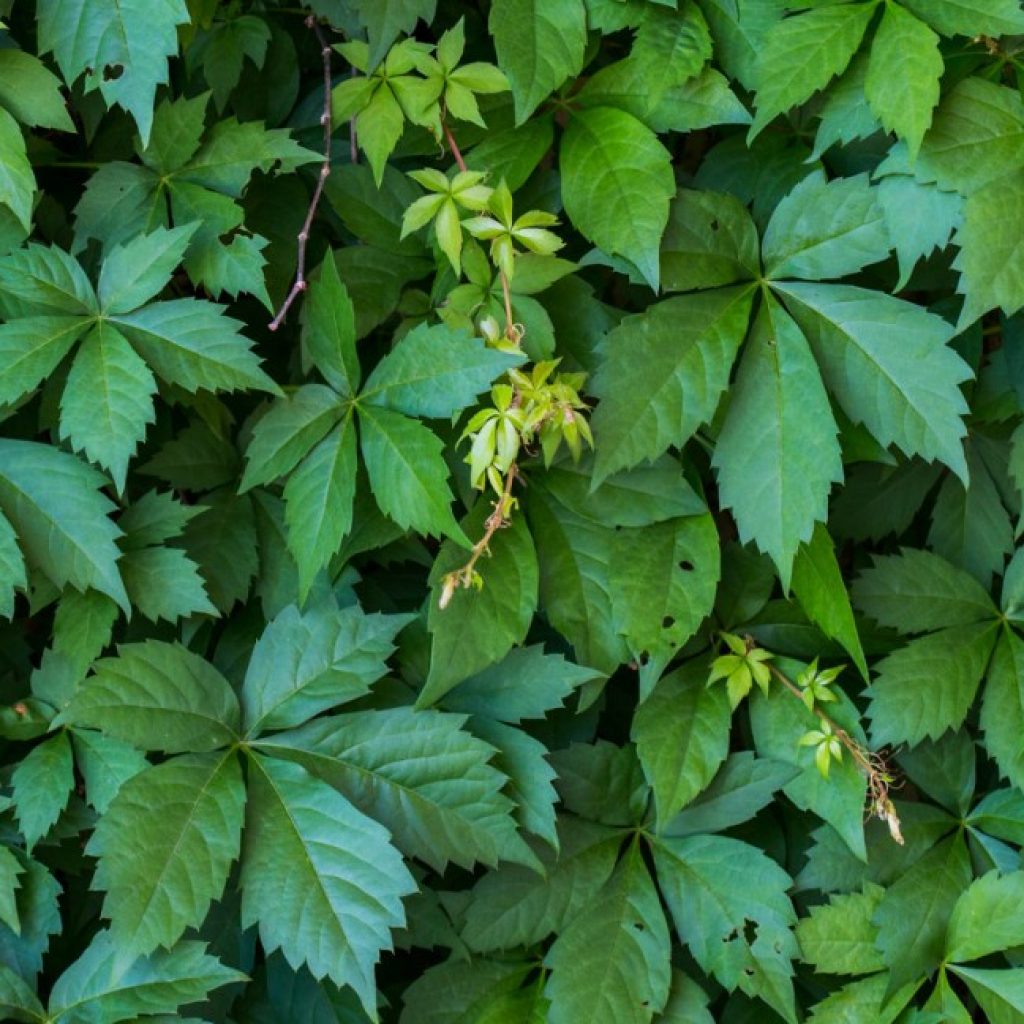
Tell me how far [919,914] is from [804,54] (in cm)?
101

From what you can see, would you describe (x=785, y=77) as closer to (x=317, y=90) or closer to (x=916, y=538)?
(x=317, y=90)

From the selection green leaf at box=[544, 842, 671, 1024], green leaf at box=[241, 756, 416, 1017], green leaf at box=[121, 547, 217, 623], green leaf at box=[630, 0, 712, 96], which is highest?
green leaf at box=[630, 0, 712, 96]

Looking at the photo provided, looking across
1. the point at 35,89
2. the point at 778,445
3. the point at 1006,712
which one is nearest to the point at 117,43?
the point at 35,89

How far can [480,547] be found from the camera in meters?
1.27

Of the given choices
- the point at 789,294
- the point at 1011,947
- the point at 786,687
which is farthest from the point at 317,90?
the point at 1011,947

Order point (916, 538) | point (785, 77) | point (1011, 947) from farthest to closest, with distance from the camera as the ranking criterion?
point (916, 538) → point (1011, 947) → point (785, 77)

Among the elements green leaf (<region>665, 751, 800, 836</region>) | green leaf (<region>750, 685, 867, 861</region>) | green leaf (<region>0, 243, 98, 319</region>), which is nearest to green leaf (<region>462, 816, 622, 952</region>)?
green leaf (<region>665, 751, 800, 836</region>)

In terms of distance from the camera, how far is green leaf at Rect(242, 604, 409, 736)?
Result: 1.36m

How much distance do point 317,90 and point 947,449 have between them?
872mm

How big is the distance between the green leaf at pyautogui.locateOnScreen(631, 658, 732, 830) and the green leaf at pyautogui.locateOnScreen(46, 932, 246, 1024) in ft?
1.71

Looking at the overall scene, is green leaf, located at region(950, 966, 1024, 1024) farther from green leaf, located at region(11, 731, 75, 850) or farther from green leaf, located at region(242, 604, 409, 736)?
green leaf, located at region(11, 731, 75, 850)

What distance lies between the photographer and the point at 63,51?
1252mm

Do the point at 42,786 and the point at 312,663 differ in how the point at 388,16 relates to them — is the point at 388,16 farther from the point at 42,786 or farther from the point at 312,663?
the point at 42,786

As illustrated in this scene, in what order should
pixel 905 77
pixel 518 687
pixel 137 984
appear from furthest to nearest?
pixel 518 687
pixel 137 984
pixel 905 77
